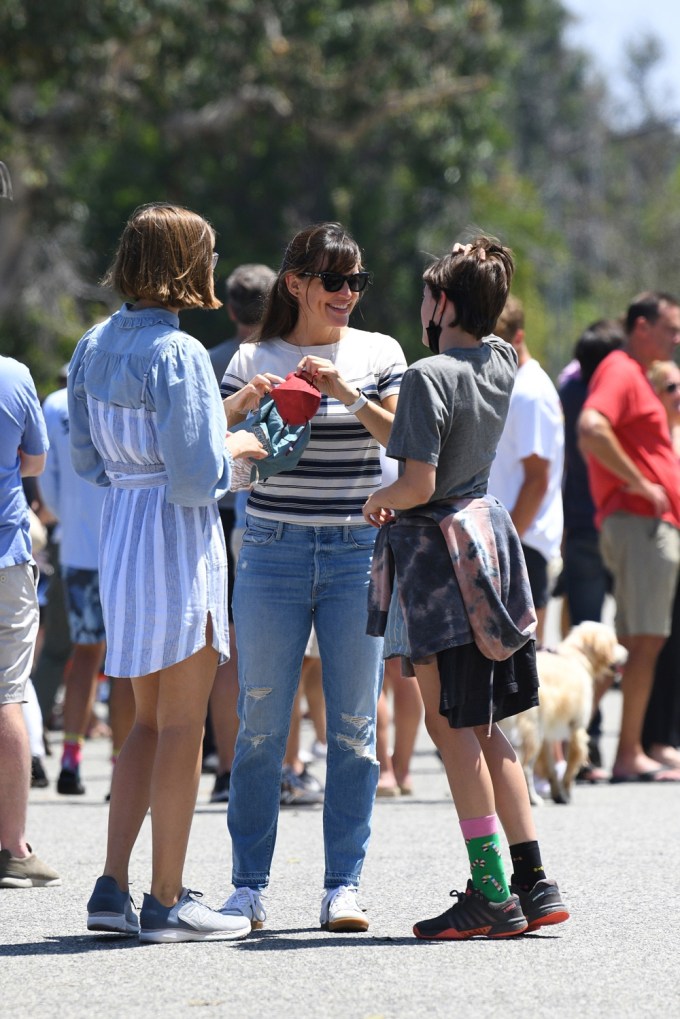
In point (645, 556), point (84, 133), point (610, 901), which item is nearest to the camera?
point (610, 901)

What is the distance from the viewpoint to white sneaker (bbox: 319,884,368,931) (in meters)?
5.03

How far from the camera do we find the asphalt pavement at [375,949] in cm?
417

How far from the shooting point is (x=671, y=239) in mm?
65750

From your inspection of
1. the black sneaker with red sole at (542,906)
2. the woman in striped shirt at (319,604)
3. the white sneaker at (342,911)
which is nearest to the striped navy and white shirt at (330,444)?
the woman in striped shirt at (319,604)

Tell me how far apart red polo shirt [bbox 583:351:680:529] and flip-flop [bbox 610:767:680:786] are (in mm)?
1288

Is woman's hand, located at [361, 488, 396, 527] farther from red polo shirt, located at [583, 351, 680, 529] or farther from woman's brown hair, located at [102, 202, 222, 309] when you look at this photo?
red polo shirt, located at [583, 351, 680, 529]

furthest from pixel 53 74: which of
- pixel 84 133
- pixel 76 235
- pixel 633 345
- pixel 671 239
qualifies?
pixel 671 239

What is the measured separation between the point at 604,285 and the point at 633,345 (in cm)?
6965

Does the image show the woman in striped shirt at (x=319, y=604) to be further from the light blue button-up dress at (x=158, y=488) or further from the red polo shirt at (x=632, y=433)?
the red polo shirt at (x=632, y=433)

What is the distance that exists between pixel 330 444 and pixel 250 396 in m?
0.27

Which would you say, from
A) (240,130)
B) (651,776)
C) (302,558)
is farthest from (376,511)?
(240,130)

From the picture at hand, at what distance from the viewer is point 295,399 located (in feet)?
15.8

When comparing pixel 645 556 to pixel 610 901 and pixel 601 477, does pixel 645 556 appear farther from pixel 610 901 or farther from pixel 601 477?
pixel 610 901

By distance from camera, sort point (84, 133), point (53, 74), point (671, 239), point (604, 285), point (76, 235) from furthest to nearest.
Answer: point (604, 285) → point (671, 239) → point (76, 235) → point (84, 133) → point (53, 74)
